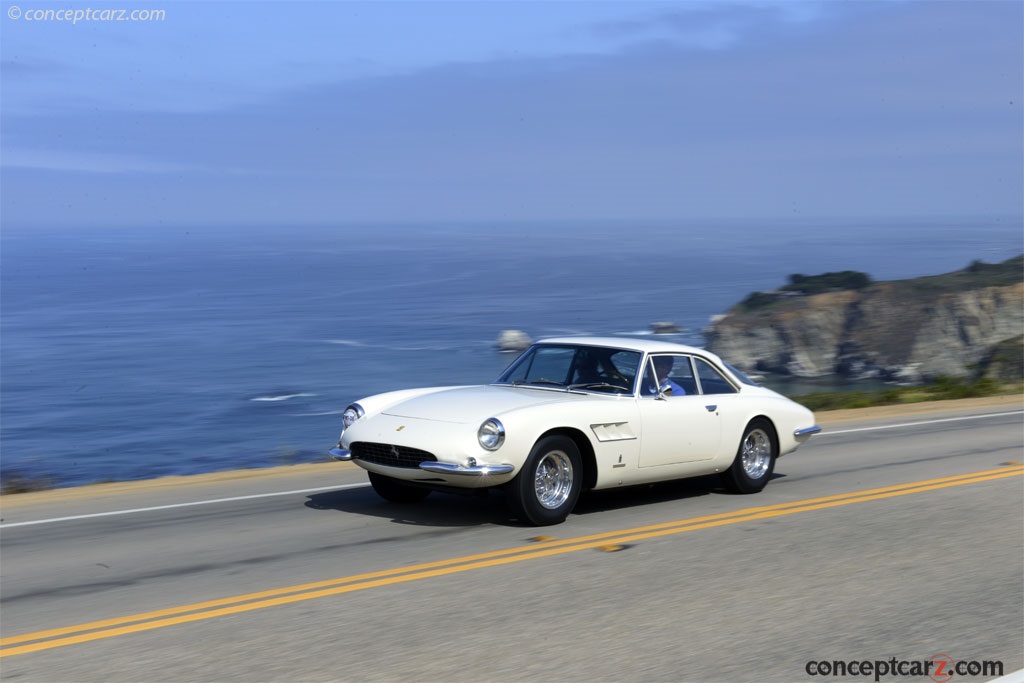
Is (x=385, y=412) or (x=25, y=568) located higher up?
(x=385, y=412)

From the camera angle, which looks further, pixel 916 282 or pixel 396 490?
pixel 916 282

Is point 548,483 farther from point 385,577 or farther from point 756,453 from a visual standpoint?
point 756,453

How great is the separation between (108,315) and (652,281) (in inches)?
2526

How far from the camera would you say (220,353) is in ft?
238

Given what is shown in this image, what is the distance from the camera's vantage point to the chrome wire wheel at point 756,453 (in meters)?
10.2

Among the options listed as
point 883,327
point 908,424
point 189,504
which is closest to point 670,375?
point 189,504

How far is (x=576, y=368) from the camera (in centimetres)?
959

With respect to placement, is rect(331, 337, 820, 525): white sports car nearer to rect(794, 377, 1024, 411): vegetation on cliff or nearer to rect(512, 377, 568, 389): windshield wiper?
rect(512, 377, 568, 389): windshield wiper

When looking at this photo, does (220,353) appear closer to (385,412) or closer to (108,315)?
(108,315)

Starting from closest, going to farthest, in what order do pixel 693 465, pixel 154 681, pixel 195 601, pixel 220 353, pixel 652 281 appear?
pixel 154 681 → pixel 195 601 → pixel 693 465 → pixel 220 353 → pixel 652 281

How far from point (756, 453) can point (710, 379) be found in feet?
3.01

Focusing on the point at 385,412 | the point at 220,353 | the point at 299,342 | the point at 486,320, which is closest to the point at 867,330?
the point at 486,320

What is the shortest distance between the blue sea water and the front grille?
321 inches

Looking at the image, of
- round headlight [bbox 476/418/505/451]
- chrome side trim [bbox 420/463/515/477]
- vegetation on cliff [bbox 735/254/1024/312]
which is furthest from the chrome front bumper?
vegetation on cliff [bbox 735/254/1024/312]
